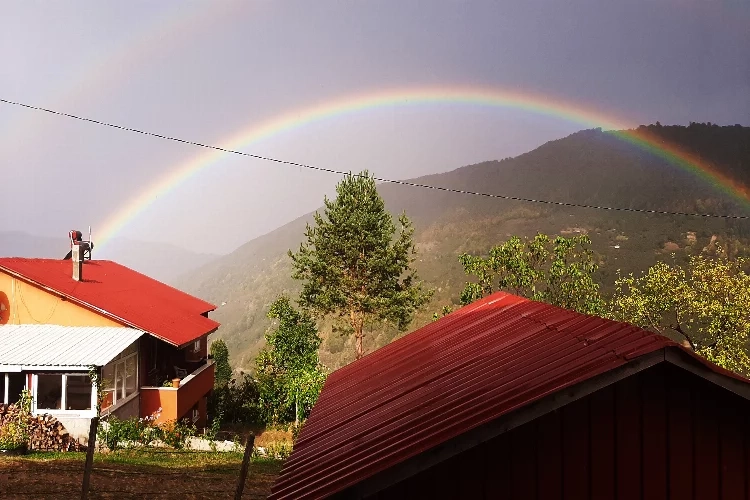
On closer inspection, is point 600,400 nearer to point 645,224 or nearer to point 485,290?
point 485,290

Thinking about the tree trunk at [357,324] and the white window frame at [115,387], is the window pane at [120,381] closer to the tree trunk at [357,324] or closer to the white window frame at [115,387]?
the white window frame at [115,387]

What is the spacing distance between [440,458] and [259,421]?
2491cm

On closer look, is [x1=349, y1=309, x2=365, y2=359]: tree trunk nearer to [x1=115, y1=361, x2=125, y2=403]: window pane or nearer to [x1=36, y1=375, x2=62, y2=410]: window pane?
[x1=36, y1=375, x2=62, y2=410]: window pane

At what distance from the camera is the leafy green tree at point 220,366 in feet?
104

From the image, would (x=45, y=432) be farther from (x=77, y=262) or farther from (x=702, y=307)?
(x=702, y=307)

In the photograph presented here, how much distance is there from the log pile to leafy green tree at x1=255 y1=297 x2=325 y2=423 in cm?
986

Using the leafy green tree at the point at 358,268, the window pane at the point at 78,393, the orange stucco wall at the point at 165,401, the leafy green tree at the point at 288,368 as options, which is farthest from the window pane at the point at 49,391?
the leafy green tree at the point at 358,268

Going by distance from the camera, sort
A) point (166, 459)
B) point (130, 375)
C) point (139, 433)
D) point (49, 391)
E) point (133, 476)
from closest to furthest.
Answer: point (133, 476)
point (166, 459)
point (139, 433)
point (130, 375)
point (49, 391)

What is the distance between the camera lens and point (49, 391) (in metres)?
20.8

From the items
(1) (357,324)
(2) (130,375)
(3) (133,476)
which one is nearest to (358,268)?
(1) (357,324)

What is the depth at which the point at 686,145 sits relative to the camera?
9931 centimetres

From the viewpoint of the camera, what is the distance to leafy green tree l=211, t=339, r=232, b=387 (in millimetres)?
31663

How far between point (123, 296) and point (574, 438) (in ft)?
71.5

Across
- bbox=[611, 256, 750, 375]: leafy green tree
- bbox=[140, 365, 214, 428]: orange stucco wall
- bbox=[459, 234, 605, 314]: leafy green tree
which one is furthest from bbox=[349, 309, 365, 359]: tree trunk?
bbox=[140, 365, 214, 428]: orange stucco wall
